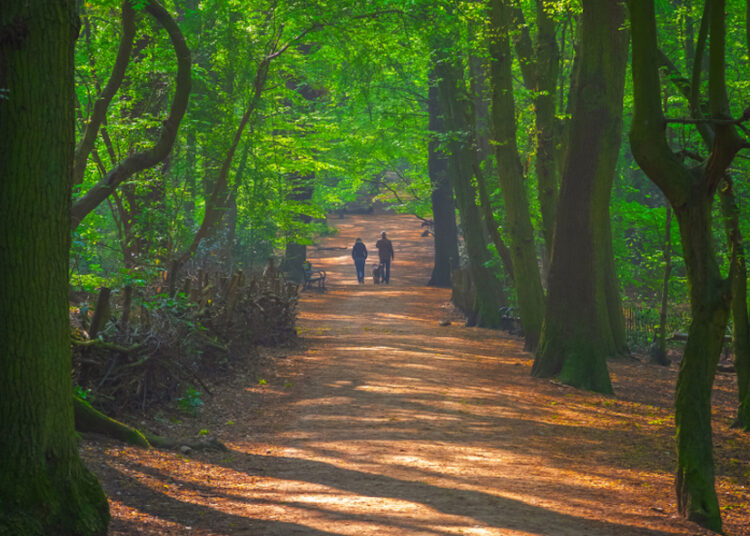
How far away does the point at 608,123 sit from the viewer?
1323cm

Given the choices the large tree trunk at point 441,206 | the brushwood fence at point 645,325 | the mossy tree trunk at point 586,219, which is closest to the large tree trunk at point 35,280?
the mossy tree trunk at point 586,219

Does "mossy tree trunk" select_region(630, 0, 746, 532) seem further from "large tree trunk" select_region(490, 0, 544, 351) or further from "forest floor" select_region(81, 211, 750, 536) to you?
"large tree trunk" select_region(490, 0, 544, 351)

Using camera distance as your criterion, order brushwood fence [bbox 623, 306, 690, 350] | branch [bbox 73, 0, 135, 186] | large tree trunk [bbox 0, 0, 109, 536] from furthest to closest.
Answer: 1. brushwood fence [bbox 623, 306, 690, 350]
2. branch [bbox 73, 0, 135, 186]
3. large tree trunk [bbox 0, 0, 109, 536]

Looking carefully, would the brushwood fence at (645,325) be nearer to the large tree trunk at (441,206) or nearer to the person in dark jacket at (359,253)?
the large tree trunk at (441,206)

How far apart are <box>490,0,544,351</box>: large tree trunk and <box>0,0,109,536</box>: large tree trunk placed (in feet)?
38.9

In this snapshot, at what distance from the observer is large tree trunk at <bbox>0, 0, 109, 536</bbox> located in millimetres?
4848

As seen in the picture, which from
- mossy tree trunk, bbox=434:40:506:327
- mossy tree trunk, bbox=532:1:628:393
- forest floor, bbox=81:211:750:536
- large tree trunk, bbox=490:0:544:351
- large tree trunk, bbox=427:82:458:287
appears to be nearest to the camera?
forest floor, bbox=81:211:750:536

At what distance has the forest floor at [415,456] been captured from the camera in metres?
6.27

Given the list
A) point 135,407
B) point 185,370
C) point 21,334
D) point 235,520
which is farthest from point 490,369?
point 21,334

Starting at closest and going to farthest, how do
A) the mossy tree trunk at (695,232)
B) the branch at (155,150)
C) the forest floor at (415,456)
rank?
the forest floor at (415,456)
the mossy tree trunk at (695,232)
the branch at (155,150)

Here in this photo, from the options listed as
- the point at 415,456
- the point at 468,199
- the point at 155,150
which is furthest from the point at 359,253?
the point at 415,456

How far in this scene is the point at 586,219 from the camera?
1338cm

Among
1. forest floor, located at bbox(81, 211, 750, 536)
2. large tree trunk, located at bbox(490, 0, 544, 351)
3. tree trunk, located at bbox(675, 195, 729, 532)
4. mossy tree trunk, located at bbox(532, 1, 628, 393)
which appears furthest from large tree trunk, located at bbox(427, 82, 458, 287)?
tree trunk, located at bbox(675, 195, 729, 532)

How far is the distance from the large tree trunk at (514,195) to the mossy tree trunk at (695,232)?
8.94 meters
